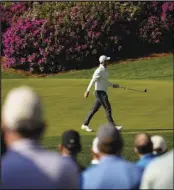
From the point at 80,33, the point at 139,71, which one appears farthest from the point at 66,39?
the point at 139,71

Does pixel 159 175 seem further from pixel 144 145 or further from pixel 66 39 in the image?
pixel 66 39

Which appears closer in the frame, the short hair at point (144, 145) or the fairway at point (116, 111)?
the short hair at point (144, 145)

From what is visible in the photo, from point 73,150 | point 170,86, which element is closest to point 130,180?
point 73,150

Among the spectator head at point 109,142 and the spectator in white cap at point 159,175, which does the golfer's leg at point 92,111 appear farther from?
the spectator in white cap at point 159,175

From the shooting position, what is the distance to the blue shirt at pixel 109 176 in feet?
14.4

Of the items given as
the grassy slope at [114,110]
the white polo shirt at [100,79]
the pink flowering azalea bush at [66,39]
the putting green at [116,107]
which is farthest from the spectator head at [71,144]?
the pink flowering azalea bush at [66,39]

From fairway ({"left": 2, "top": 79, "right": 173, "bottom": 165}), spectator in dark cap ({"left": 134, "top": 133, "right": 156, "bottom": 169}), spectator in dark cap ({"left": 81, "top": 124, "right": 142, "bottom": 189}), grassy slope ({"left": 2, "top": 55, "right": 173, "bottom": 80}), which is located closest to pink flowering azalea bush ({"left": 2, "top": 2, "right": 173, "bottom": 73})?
grassy slope ({"left": 2, "top": 55, "right": 173, "bottom": 80})

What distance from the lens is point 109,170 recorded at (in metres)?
4.39

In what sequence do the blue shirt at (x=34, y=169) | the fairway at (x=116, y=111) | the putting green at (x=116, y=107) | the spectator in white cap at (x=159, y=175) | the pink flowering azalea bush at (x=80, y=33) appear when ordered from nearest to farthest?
the blue shirt at (x=34, y=169)
the spectator in white cap at (x=159, y=175)
the fairway at (x=116, y=111)
the putting green at (x=116, y=107)
the pink flowering azalea bush at (x=80, y=33)

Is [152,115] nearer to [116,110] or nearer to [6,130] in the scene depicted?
[116,110]

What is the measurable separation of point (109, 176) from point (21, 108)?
0.99 m

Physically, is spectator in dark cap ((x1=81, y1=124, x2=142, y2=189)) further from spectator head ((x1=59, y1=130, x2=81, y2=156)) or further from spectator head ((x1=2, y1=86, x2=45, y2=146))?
spectator head ((x1=2, y1=86, x2=45, y2=146))

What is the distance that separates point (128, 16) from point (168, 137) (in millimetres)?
18569

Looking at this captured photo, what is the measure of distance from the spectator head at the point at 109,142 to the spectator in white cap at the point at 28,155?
0.81 meters
